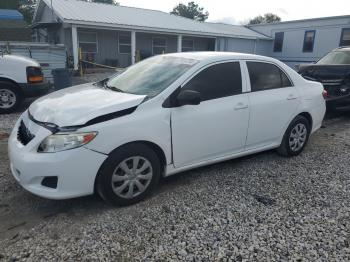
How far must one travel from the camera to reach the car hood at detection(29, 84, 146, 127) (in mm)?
3016

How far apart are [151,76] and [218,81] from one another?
0.85 m

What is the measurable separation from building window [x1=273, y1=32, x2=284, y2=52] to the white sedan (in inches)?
907

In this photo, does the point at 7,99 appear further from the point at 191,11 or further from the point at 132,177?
the point at 191,11

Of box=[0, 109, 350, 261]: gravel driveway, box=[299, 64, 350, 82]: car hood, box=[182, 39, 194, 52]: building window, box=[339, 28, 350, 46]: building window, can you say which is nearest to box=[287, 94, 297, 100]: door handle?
box=[0, 109, 350, 261]: gravel driveway

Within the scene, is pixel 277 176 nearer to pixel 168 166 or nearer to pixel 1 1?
pixel 168 166

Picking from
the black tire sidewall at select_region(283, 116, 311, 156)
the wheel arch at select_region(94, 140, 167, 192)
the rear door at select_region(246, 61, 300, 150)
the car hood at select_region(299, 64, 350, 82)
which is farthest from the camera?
the car hood at select_region(299, 64, 350, 82)

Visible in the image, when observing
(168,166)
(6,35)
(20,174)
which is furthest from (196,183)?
(6,35)

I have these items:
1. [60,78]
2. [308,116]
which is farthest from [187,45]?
[308,116]

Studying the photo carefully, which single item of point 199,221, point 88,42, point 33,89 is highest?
point 88,42

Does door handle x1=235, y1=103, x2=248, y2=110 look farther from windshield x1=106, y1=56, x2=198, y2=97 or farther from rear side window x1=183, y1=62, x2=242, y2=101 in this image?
windshield x1=106, y1=56, x2=198, y2=97

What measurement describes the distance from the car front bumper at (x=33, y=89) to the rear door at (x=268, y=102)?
5.27m

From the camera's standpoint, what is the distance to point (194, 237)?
288 cm

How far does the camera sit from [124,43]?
793 inches

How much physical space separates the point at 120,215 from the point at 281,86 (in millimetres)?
3009
